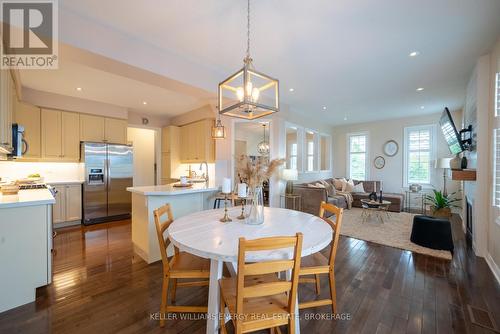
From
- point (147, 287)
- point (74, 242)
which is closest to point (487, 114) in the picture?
point (147, 287)

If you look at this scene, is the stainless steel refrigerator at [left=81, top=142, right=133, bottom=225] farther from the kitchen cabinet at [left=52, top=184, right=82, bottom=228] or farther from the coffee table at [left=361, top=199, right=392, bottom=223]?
the coffee table at [left=361, top=199, right=392, bottom=223]

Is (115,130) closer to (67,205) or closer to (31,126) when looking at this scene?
(31,126)

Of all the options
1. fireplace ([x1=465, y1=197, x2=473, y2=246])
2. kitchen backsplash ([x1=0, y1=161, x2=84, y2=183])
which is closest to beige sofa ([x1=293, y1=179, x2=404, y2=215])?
fireplace ([x1=465, y1=197, x2=473, y2=246])

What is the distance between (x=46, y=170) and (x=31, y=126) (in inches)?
39.8

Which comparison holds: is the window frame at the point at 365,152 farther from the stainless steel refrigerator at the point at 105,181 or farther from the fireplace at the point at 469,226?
the stainless steel refrigerator at the point at 105,181

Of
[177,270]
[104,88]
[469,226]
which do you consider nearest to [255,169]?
[177,270]

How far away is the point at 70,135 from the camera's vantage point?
448 cm

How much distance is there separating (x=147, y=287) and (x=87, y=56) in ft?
8.36

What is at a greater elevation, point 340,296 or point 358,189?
point 358,189

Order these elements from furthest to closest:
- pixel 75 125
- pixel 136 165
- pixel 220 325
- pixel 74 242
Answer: pixel 136 165, pixel 75 125, pixel 74 242, pixel 220 325

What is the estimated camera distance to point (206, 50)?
2.68 metres

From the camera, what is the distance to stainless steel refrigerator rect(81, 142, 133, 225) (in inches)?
180

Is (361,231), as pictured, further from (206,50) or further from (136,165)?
(136,165)

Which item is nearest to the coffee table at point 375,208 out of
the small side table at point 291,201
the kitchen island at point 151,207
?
the small side table at point 291,201
